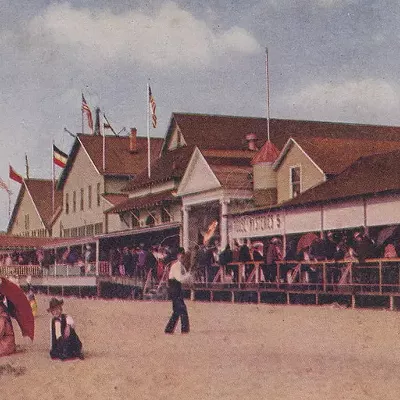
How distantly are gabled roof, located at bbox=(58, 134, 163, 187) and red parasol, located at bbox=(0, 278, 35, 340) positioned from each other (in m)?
43.1

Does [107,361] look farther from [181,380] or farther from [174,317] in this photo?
[174,317]

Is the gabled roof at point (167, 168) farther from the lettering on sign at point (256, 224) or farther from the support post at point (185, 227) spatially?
the lettering on sign at point (256, 224)

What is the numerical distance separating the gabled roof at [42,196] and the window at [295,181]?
38.8m

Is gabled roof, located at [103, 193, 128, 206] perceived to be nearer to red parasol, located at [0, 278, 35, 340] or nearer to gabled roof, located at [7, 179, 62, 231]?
gabled roof, located at [7, 179, 62, 231]

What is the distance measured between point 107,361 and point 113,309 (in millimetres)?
15736

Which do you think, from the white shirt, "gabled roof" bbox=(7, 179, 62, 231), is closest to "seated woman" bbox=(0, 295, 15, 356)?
the white shirt

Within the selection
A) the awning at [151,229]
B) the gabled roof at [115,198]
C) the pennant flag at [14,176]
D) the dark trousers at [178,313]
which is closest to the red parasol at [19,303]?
the dark trousers at [178,313]

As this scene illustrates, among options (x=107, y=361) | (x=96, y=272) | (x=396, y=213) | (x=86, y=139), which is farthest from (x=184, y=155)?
(x=107, y=361)

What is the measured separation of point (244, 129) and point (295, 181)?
552 inches

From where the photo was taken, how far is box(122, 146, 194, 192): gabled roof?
48094 mm

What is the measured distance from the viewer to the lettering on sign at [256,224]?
108 ft

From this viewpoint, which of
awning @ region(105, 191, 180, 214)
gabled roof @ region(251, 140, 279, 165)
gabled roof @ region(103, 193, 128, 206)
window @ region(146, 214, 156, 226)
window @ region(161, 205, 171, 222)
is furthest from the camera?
gabled roof @ region(103, 193, 128, 206)

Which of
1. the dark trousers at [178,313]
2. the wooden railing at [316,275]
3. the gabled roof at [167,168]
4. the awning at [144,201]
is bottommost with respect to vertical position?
the dark trousers at [178,313]

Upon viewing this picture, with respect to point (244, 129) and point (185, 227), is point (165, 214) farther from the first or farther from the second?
point (185, 227)
